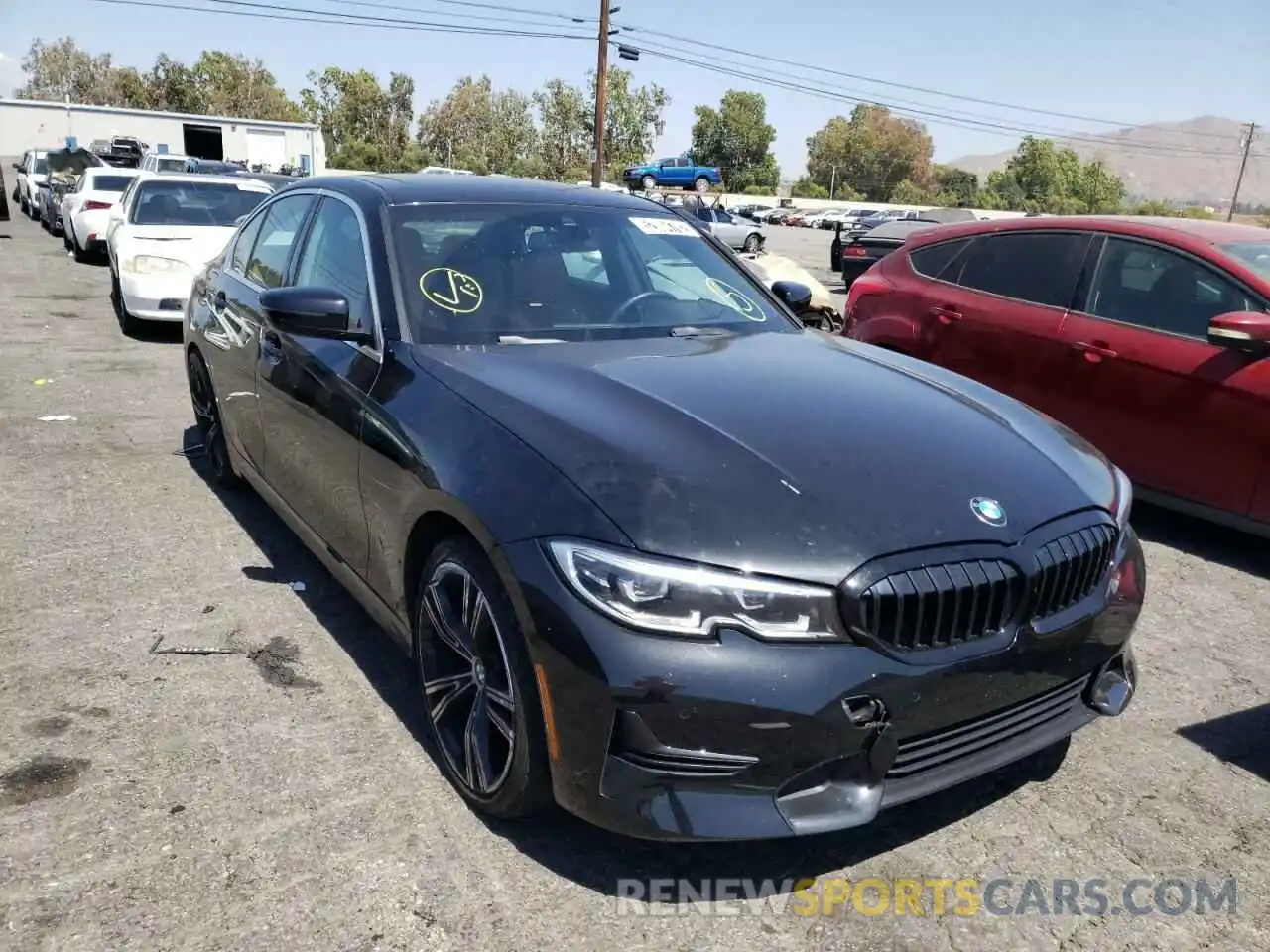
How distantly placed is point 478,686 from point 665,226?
2.34m

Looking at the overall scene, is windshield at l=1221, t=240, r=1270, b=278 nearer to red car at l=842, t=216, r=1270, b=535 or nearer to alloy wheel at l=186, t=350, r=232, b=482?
red car at l=842, t=216, r=1270, b=535

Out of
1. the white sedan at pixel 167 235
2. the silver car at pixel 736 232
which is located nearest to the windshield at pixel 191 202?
the white sedan at pixel 167 235

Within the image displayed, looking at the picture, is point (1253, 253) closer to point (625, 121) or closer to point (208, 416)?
point (208, 416)

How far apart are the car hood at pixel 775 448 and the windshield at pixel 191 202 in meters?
9.04

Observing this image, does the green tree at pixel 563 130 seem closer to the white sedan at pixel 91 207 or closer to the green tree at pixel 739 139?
the green tree at pixel 739 139

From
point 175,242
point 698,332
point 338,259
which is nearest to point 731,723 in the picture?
point 698,332

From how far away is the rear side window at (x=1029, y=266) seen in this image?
18.5ft

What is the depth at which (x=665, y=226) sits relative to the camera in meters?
4.27

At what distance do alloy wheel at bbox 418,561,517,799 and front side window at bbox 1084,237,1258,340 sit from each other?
413cm

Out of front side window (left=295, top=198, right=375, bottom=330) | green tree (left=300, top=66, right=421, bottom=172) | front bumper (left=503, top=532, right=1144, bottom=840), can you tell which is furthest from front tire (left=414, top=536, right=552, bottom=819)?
green tree (left=300, top=66, right=421, bottom=172)

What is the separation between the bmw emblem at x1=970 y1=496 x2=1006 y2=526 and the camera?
2441 millimetres

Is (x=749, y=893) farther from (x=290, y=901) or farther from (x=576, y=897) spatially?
(x=290, y=901)

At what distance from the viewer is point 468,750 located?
271 centimetres

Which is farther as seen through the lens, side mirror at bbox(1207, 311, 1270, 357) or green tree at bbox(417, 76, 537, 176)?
green tree at bbox(417, 76, 537, 176)
